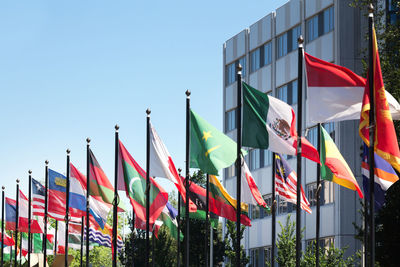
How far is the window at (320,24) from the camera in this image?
66.1m

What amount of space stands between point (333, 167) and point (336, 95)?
735cm

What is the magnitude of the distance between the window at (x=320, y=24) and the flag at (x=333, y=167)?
33.9m

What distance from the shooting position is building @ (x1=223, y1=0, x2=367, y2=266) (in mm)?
63500

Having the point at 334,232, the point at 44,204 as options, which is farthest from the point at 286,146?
the point at 334,232

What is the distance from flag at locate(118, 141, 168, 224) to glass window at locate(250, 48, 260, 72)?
136 ft

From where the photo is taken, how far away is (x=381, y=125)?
23.3m

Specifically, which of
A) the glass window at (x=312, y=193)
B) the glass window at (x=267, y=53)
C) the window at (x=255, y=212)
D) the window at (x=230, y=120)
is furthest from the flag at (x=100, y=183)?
the window at (x=230, y=120)

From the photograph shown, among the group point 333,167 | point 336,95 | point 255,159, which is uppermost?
point 255,159

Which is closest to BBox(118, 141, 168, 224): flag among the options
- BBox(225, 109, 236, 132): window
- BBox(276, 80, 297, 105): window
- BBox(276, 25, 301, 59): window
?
BBox(276, 80, 297, 105): window

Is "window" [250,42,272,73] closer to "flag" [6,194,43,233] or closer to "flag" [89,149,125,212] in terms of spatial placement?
"flag" [6,194,43,233]

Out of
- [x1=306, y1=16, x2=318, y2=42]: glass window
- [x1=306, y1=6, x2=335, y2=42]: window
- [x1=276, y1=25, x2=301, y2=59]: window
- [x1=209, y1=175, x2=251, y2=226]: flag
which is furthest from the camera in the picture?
[x1=276, y1=25, x2=301, y2=59]: window

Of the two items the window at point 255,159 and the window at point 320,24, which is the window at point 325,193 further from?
the window at point 320,24

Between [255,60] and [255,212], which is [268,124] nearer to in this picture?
[255,212]

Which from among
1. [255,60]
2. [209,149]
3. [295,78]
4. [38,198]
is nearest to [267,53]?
[255,60]
